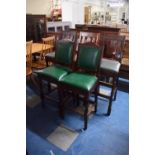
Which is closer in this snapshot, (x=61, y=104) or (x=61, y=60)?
(x=61, y=104)

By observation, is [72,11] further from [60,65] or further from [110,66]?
[110,66]

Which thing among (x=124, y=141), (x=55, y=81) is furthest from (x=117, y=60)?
(x=124, y=141)

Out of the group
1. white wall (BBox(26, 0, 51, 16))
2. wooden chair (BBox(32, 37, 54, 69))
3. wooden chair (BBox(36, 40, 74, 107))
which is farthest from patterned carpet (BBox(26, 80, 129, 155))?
white wall (BBox(26, 0, 51, 16))

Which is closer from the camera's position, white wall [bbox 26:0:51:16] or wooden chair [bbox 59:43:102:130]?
wooden chair [bbox 59:43:102:130]

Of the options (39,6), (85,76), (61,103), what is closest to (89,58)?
(85,76)

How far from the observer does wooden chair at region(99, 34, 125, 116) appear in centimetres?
232

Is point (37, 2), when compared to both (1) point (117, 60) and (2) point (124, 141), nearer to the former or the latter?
(1) point (117, 60)

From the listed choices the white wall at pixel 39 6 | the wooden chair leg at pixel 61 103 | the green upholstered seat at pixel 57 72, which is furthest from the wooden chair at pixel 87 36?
the white wall at pixel 39 6

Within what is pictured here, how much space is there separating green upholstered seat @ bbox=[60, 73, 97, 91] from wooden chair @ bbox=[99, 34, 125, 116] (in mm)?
293

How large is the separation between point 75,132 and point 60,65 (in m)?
1.01

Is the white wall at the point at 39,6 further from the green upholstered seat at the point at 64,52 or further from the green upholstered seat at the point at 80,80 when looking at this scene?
the green upholstered seat at the point at 80,80

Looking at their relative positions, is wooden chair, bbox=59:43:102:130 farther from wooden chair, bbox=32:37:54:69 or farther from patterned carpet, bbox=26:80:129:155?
wooden chair, bbox=32:37:54:69

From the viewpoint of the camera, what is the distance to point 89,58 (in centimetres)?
220
